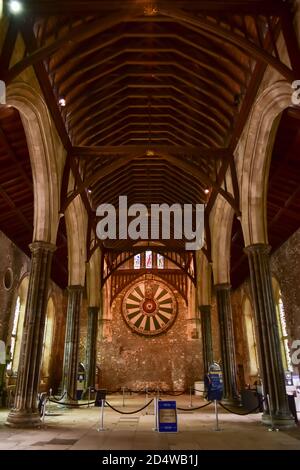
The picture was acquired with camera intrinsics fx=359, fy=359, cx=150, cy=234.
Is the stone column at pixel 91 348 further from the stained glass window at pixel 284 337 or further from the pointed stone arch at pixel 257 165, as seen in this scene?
the pointed stone arch at pixel 257 165

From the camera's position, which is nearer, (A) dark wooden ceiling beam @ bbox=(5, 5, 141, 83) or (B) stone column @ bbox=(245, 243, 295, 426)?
(A) dark wooden ceiling beam @ bbox=(5, 5, 141, 83)

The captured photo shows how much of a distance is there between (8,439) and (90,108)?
7691 mm

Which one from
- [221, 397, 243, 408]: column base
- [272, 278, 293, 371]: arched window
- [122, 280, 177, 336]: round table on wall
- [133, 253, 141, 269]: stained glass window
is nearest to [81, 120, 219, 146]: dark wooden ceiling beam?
[272, 278, 293, 371]: arched window

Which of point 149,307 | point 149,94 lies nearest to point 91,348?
point 149,307

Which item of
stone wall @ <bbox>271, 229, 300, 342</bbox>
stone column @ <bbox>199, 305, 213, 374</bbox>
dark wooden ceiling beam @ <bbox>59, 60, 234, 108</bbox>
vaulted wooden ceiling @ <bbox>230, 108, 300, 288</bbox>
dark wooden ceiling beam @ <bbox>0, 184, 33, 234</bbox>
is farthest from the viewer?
stone column @ <bbox>199, 305, 213, 374</bbox>

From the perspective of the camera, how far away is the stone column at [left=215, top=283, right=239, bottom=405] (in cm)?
1114

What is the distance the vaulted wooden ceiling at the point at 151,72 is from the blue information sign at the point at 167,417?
17.7 ft

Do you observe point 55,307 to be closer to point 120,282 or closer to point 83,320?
point 83,320

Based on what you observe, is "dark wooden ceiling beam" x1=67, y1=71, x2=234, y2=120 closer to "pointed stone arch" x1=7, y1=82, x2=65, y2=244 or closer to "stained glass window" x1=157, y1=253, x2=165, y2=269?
"pointed stone arch" x1=7, y1=82, x2=65, y2=244

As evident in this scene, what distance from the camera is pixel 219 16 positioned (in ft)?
22.9

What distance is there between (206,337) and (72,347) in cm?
642

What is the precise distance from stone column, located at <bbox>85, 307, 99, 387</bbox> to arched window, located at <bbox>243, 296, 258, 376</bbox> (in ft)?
24.1

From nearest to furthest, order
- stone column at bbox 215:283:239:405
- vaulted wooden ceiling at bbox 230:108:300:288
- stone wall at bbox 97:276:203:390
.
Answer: vaulted wooden ceiling at bbox 230:108:300:288 → stone column at bbox 215:283:239:405 → stone wall at bbox 97:276:203:390

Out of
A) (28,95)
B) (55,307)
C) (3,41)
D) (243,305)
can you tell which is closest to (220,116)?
(28,95)
